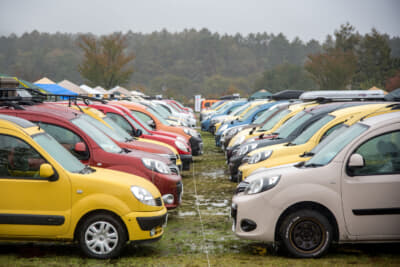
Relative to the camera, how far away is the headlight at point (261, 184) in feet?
22.0

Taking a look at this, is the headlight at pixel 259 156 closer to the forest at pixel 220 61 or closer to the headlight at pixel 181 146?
the headlight at pixel 181 146

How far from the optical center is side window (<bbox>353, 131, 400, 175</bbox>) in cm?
655

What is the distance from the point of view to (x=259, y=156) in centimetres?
1026

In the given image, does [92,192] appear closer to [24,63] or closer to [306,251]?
[306,251]

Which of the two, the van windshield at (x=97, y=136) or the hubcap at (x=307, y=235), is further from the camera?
the van windshield at (x=97, y=136)

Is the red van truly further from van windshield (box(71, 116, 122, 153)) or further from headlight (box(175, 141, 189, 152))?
van windshield (box(71, 116, 122, 153))

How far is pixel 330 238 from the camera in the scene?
6.50 meters

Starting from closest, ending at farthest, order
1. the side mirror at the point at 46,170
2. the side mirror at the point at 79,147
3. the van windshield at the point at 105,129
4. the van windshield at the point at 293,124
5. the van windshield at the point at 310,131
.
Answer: the side mirror at the point at 46,170, the side mirror at the point at 79,147, the van windshield at the point at 105,129, the van windshield at the point at 310,131, the van windshield at the point at 293,124

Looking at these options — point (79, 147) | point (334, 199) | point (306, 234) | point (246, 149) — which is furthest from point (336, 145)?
point (246, 149)

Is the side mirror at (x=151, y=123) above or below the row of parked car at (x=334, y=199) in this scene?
above

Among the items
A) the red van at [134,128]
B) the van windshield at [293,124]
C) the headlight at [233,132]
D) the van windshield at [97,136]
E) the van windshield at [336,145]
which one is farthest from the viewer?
the headlight at [233,132]

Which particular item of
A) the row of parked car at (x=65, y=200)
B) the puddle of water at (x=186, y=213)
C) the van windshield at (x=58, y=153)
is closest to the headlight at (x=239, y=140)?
the puddle of water at (x=186, y=213)

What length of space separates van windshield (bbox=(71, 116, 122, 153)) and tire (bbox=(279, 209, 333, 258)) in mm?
3394

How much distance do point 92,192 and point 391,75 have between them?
81.8m
